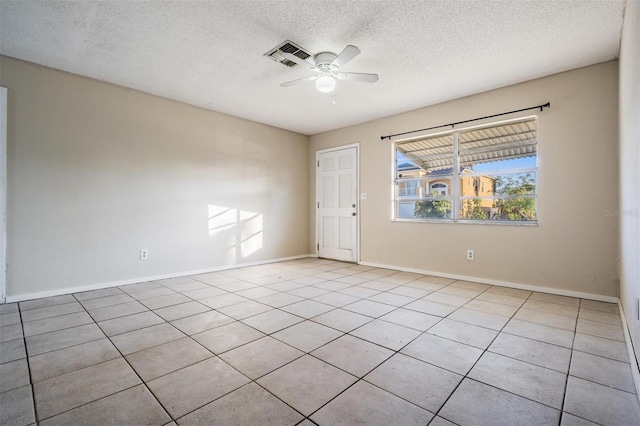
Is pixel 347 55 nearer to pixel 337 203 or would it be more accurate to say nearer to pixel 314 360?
pixel 314 360

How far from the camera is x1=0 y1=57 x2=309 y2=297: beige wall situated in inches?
123

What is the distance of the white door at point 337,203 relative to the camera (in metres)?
5.43

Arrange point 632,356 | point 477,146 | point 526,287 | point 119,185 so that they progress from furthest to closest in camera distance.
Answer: point 477,146 → point 119,185 → point 526,287 → point 632,356

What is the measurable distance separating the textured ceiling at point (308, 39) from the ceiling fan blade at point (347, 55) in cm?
17

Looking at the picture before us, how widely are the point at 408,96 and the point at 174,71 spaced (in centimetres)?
295

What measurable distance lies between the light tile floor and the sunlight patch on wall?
1.56m

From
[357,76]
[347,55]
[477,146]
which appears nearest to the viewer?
[347,55]

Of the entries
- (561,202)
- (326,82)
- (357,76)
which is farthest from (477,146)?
(326,82)

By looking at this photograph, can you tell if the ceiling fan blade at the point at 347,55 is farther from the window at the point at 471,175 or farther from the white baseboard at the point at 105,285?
the white baseboard at the point at 105,285

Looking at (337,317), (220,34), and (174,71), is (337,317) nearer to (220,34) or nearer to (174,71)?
(220,34)

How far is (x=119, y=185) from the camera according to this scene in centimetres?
371

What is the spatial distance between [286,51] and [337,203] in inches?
127

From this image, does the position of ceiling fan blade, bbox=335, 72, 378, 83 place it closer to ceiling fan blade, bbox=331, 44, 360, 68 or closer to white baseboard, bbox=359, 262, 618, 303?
ceiling fan blade, bbox=331, 44, 360, 68

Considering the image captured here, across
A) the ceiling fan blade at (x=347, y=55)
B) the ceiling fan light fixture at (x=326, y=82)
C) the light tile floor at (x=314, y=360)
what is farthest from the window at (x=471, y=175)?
the ceiling fan blade at (x=347, y=55)
